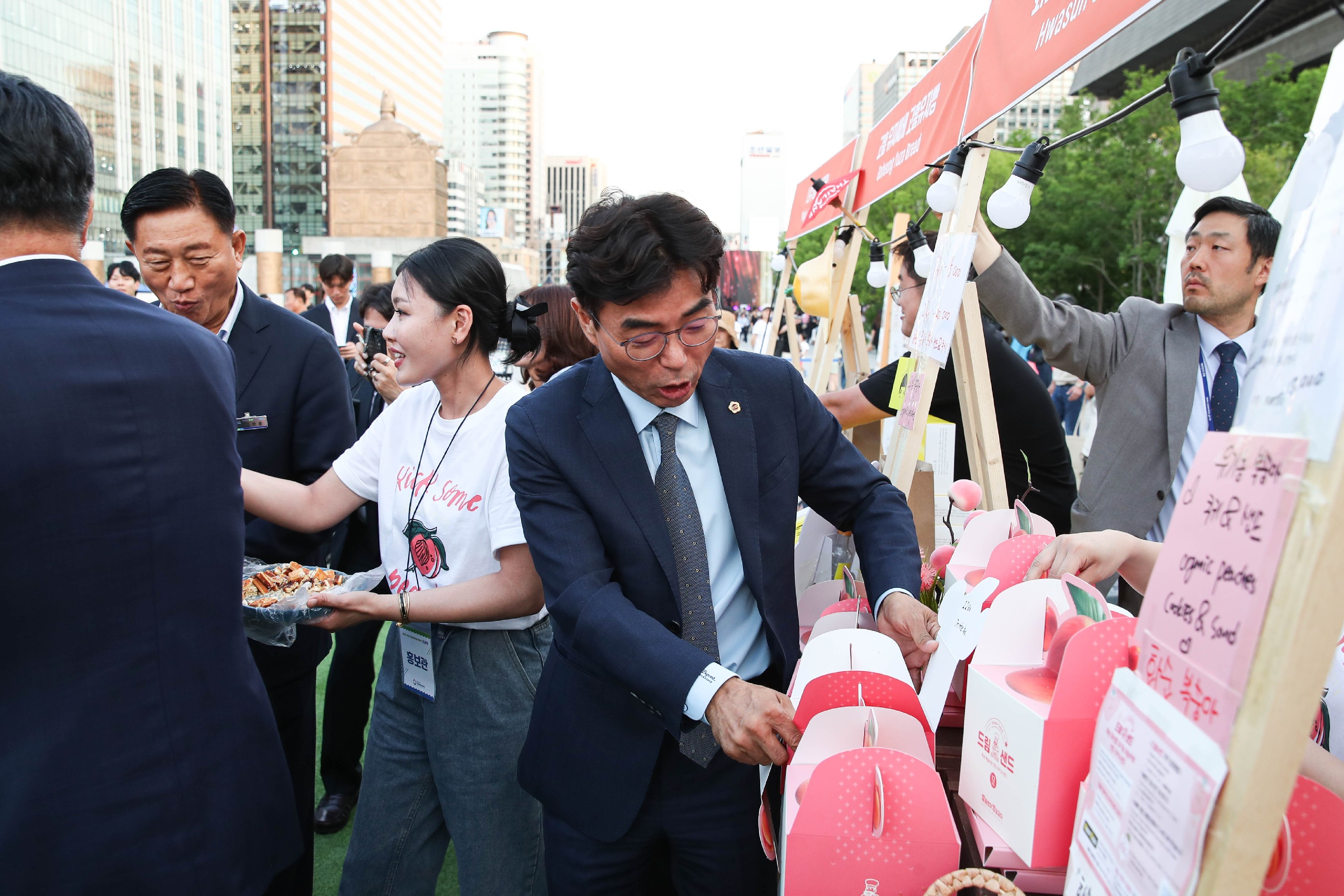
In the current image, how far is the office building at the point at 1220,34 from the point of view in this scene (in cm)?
2697

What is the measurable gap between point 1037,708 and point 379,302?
4.57 m

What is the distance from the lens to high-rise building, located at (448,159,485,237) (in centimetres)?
10475

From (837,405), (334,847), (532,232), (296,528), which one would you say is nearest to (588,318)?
(296,528)

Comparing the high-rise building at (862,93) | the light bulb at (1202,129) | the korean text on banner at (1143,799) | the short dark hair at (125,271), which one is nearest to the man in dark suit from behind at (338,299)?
the short dark hair at (125,271)

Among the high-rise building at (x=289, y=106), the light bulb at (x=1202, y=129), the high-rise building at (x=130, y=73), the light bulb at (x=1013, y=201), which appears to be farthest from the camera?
the high-rise building at (x=289, y=106)

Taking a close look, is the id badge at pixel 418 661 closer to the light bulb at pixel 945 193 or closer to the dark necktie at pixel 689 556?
the dark necktie at pixel 689 556

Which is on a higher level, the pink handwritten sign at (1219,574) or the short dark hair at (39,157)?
the short dark hair at (39,157)

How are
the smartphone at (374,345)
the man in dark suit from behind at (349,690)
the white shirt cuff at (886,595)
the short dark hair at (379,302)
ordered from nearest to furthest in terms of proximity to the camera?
the white shirt cuff at (886,595) < the man in dark suit from behind at (349,690) < the smartphone at (374,345) < the short dark hair at (379,302)

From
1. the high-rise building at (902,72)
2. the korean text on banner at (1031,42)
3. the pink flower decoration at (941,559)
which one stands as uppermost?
the high-rise building at (902,72)

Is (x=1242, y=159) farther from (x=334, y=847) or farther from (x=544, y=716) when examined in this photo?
(x=334, y=847)

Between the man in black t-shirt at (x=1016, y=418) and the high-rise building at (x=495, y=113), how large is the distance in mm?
163247

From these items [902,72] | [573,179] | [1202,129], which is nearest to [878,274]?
[1202,129]

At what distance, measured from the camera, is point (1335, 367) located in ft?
1.93

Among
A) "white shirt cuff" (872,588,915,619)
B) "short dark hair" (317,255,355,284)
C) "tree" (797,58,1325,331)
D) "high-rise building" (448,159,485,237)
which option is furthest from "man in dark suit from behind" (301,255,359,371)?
"high-rise building" (448,159,485,237)
